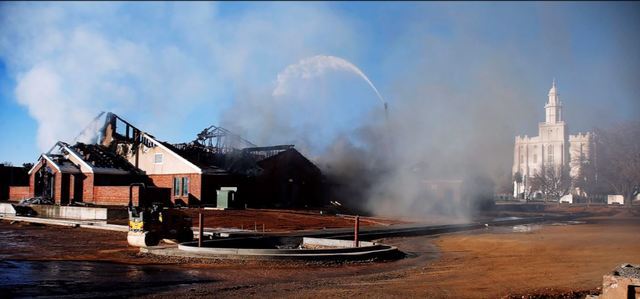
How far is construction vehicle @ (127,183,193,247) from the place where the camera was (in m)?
21.8

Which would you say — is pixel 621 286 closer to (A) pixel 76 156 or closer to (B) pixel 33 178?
(A) pixel 76 156

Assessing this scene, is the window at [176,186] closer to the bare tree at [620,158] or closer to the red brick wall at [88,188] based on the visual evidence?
the red brick wall at [88,188]

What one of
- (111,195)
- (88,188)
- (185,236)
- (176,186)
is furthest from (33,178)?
(185,236)

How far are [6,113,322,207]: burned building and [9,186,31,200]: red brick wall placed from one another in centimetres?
102

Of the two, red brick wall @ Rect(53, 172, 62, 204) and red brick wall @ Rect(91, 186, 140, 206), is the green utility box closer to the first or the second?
red brick wall @ Rect(91, 186, 140, 206)

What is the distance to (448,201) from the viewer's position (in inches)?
1785

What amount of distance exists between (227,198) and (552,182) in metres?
67.7

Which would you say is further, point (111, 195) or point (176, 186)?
point (176, 186)

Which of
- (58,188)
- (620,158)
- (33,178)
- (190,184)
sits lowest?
(58,188)

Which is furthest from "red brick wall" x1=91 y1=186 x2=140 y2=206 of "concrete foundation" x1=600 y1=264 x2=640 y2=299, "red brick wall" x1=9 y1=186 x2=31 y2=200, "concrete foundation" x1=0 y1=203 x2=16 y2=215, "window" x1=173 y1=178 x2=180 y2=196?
"concrete foundation" x1=600 y1=264 x2=640 y2=299

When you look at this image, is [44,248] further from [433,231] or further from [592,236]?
[592,236]

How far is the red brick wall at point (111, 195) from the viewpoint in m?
43.7

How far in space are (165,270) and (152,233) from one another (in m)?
6.36

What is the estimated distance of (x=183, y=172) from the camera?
4591 centimetres
